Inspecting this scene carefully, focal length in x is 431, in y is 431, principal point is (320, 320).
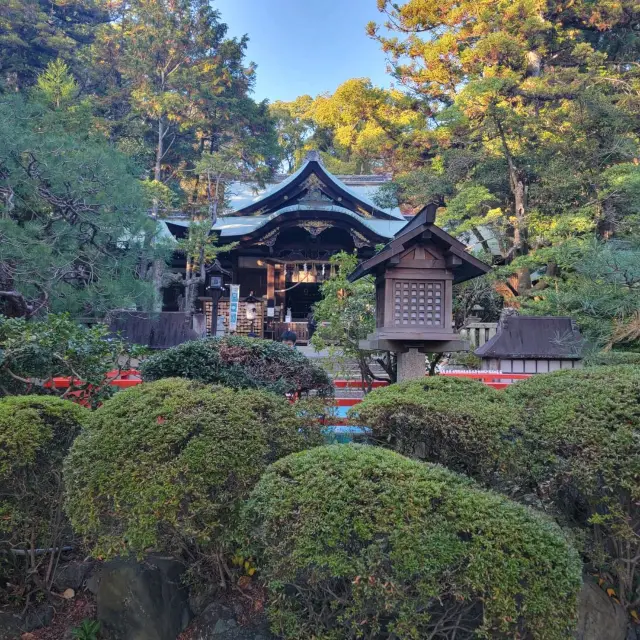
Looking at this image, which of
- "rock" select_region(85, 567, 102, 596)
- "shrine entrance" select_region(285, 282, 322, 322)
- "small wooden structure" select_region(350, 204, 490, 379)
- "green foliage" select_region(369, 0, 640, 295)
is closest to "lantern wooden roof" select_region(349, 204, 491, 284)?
"small wooden structure" select_region(350, 204, 490, 379)

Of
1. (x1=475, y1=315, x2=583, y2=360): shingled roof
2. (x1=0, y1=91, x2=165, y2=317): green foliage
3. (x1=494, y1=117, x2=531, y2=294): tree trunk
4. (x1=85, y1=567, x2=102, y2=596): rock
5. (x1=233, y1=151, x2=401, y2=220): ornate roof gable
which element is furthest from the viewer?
(x1=233, y1=151, x2=401, y2=220): ornate roof gable

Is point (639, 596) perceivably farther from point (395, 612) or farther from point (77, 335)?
point (77, 335)

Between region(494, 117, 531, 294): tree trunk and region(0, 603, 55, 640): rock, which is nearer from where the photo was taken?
region(0, 603, 55, 640): rock

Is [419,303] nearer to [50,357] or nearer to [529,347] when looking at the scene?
[529,347]

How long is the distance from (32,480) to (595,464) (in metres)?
3.32

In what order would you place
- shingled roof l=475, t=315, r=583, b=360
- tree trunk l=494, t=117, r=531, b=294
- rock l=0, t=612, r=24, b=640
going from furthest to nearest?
tree trunk l=494, t=117, r=531, b=294
shingled roof l=475, t=315, r=583, b=360
rock l=0, t=612, r=24, b=640

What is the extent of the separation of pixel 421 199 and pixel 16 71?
17321 mm

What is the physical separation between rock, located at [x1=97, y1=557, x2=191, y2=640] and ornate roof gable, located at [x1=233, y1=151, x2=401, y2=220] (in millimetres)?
14524

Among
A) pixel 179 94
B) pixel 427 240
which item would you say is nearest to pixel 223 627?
pixel 427 240

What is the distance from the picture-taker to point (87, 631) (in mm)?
2658

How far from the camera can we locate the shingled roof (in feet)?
23.6

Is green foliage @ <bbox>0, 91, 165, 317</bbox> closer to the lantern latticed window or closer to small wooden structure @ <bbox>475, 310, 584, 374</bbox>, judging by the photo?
the lantern latticed window

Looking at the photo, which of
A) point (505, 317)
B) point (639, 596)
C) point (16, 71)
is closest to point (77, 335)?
point (639, 596)

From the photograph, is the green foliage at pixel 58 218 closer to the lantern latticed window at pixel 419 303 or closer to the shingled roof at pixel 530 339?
the lantern latticed window at pixel 419 303
